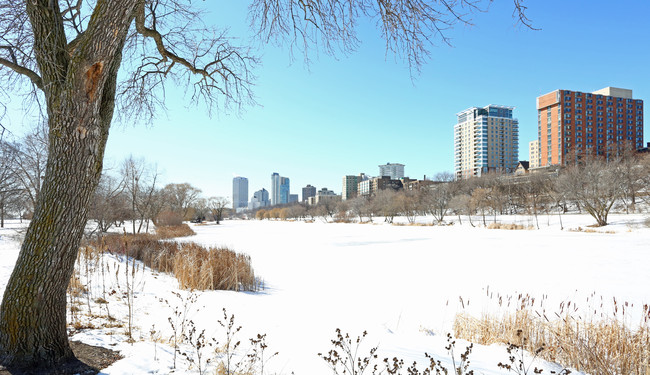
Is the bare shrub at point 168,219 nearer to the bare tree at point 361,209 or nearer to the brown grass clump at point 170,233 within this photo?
the brown grass clump at point 170,233

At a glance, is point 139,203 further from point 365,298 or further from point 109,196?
point 365,298

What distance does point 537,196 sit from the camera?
44.3m

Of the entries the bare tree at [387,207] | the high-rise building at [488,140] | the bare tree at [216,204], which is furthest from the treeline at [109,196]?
the high-rise building at [488,140]

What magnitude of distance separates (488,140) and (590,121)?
31.9 metres

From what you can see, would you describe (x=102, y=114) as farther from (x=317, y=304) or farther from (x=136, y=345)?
(x=317, y=304)

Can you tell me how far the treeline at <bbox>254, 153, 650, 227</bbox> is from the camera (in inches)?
1296

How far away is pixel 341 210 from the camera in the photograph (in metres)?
73.9

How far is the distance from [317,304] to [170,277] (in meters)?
4.56

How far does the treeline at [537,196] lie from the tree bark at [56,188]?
37.1 metres

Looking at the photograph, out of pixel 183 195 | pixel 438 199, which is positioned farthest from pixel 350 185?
pixel 438 199

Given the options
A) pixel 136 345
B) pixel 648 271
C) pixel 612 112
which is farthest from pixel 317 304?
pixel 612 112

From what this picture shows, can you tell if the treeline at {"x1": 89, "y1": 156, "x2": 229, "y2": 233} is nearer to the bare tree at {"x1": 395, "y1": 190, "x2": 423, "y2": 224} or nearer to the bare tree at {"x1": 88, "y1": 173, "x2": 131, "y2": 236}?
the bare tree at {"x1": 88, "y1": 173, "x2": 131, "y2": 236}

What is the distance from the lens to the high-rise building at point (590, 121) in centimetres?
8188

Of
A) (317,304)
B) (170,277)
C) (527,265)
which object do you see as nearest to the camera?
(317,304)
